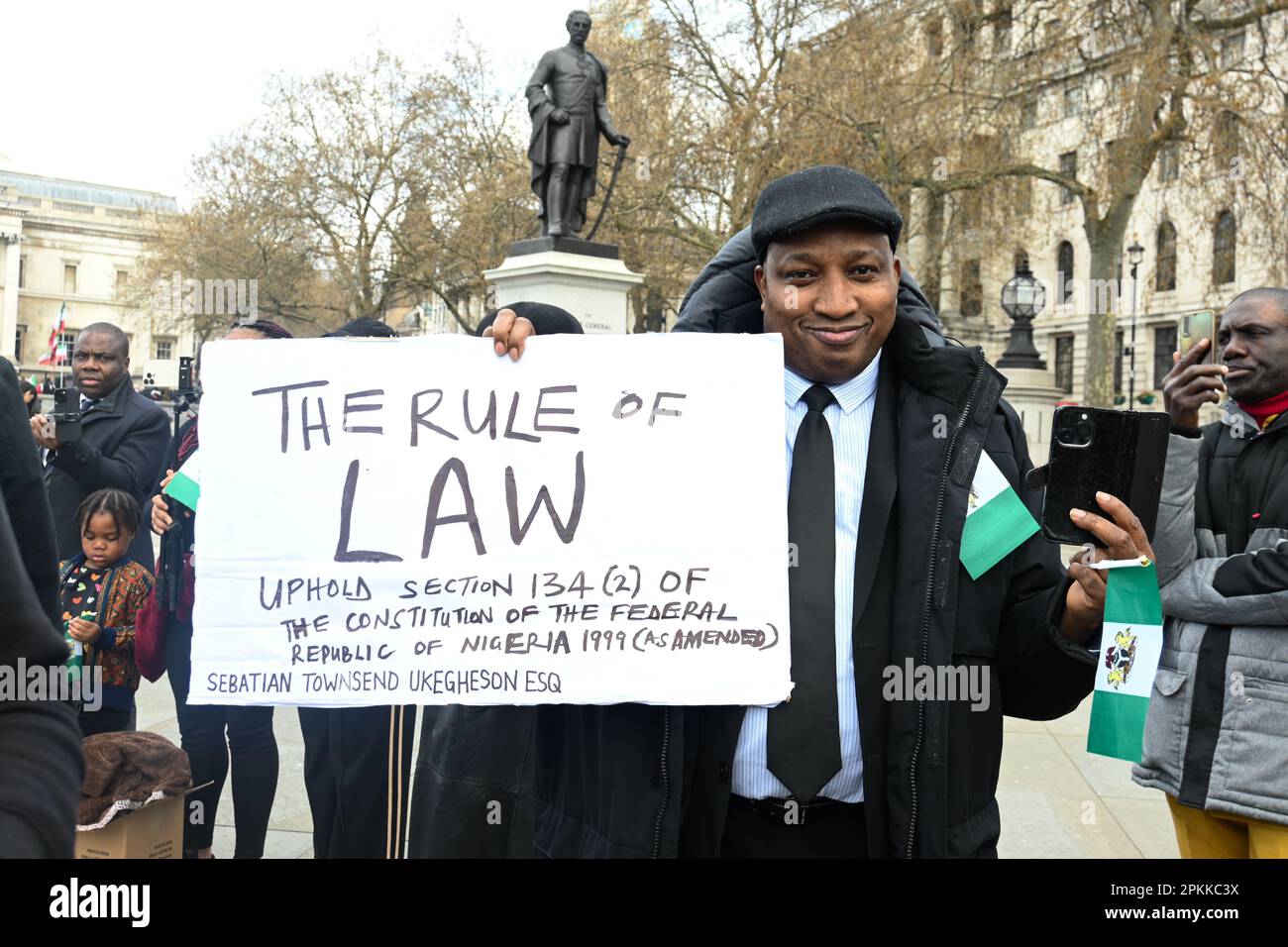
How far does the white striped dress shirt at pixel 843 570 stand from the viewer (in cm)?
203

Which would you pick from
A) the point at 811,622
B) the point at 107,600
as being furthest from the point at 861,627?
the point at 107,600

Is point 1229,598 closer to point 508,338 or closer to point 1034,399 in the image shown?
point 508,338

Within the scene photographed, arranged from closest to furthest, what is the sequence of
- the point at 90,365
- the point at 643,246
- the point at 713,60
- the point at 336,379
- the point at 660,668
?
1. the point at 660,668
2. the point at 336,379
3. the point at 90,365
4. the point at 713,60
5. the point at 643,246

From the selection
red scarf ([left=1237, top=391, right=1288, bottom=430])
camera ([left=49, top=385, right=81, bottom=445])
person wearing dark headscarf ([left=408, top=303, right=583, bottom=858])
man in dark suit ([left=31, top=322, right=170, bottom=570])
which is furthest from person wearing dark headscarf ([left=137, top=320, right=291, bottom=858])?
red scarf ([left=1237, top=391, right=1288, bottom=430])

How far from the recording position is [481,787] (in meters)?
3.03

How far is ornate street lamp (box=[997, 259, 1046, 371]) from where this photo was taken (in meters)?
20.0

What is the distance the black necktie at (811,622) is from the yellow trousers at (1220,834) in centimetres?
156

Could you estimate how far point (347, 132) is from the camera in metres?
35.9

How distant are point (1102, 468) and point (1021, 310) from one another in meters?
19.5

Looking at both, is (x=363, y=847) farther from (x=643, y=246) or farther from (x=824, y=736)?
(x=643, y=246)

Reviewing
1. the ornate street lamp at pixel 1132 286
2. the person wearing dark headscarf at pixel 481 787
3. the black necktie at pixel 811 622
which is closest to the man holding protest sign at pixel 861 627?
the black necktie at pixel 811 622

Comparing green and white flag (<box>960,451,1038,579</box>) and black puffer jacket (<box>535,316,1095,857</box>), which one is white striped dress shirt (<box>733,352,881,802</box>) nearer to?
black puffer jacket (<box>535,316,1095,857</box>)
